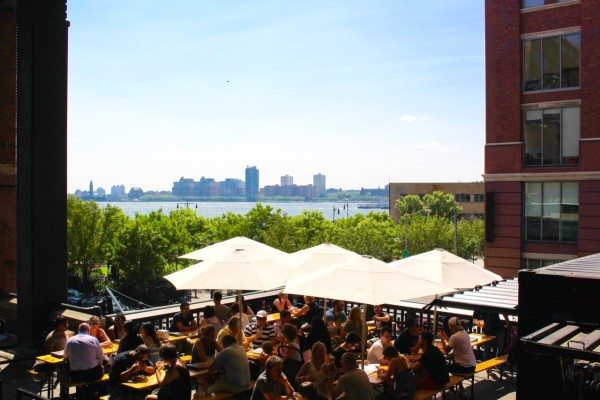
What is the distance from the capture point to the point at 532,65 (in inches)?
1267

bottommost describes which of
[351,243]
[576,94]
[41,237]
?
[351,243]

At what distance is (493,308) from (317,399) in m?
2.87

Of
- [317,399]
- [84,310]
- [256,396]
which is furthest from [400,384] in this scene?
[84,310]

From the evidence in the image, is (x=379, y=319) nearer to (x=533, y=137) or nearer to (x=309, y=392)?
(x=309, y=392)

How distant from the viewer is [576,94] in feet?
101

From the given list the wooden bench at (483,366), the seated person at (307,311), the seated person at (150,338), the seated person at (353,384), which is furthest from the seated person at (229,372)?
the seated person at (307,311)

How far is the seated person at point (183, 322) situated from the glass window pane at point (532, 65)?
2585 cm

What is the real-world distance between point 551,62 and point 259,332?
2597cm

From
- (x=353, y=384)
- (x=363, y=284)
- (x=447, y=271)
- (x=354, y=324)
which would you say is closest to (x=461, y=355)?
(x=363, y=284)

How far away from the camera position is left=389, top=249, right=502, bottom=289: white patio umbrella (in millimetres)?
12625

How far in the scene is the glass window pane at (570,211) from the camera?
31.0 m

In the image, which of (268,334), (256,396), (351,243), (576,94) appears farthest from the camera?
(351,243)

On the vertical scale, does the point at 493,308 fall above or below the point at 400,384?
above

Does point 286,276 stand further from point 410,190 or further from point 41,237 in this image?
point 410,190
